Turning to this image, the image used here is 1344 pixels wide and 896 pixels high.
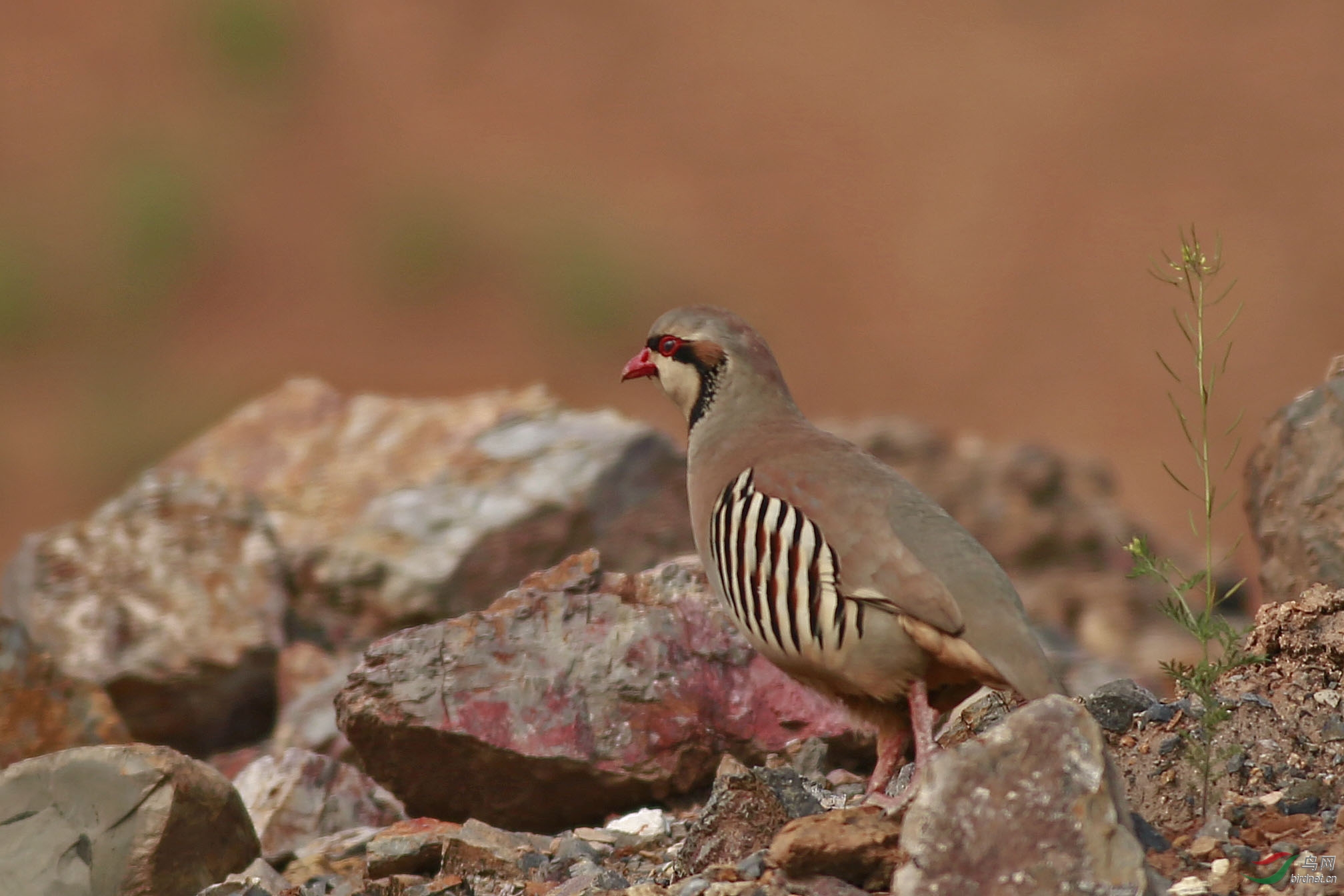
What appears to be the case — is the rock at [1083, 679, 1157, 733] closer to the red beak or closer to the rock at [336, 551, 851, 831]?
the rock at [336, 551, 851, 831]

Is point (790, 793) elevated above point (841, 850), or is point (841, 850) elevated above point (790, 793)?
point (790, 793)

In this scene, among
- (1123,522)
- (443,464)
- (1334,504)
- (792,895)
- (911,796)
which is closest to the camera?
(792,895)

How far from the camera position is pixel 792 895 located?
320cm

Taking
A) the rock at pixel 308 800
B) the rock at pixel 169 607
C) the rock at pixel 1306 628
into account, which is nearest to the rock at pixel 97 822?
the rock at pixel 308 800

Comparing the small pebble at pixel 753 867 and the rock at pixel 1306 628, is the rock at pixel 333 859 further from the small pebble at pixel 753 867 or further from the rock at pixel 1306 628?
the rock at pixel 1306 628

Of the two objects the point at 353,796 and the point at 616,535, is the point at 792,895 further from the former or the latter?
the point at 616,535

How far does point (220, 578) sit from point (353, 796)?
1.99m

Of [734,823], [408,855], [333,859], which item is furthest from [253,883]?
[734,823]

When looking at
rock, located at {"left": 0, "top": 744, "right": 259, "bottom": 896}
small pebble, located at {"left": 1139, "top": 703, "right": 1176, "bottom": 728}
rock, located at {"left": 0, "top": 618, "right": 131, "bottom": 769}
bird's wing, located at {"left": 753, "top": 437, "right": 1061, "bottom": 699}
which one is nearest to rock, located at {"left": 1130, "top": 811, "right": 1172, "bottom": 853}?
bird's wing, located at {"left": 753, "top": 437, "right": 1061, "bottom": 699}

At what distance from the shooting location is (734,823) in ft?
11.8

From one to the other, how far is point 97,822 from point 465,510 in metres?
3.18

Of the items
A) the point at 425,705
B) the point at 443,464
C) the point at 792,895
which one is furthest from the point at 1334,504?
the point at 443,464

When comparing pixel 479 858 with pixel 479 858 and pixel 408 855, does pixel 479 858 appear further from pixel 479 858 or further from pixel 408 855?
pixel 408 855

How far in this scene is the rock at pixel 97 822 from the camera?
159 inches
